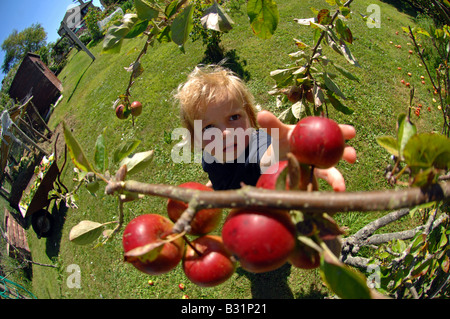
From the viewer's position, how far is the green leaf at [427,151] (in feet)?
1.90

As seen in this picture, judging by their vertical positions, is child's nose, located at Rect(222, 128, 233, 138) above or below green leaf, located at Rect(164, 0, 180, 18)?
below

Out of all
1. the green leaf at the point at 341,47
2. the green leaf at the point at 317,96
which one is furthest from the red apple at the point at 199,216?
the green leaf at the point at 341,47

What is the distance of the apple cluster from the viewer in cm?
60

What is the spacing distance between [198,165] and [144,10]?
382 cm

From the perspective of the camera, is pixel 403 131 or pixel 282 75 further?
pixel 282 75

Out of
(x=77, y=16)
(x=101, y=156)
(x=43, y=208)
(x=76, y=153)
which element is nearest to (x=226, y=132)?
(x=101, y=156)

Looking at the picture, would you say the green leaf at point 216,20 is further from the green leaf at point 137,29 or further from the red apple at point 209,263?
the red apple at point 209,263

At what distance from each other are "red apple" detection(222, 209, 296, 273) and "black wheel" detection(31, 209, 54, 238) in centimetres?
674

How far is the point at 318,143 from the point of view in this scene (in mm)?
666

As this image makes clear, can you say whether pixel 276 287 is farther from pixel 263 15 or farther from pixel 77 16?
pixel 77 16

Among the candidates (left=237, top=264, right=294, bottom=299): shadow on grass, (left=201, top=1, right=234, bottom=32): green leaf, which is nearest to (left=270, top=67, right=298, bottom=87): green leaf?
(left=201, top=1, right=234, bottom=32): green leaf

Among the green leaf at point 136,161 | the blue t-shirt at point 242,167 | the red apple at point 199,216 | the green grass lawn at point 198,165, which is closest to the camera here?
the red apple at point 199,216

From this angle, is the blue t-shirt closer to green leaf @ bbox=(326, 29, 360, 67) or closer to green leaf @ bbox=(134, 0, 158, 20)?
green leaf @ bbox=(326, 29, 360, 67)

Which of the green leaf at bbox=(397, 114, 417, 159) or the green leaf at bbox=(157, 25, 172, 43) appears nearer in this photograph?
the green leaf at bbox=(397, 114, 417, 159)
